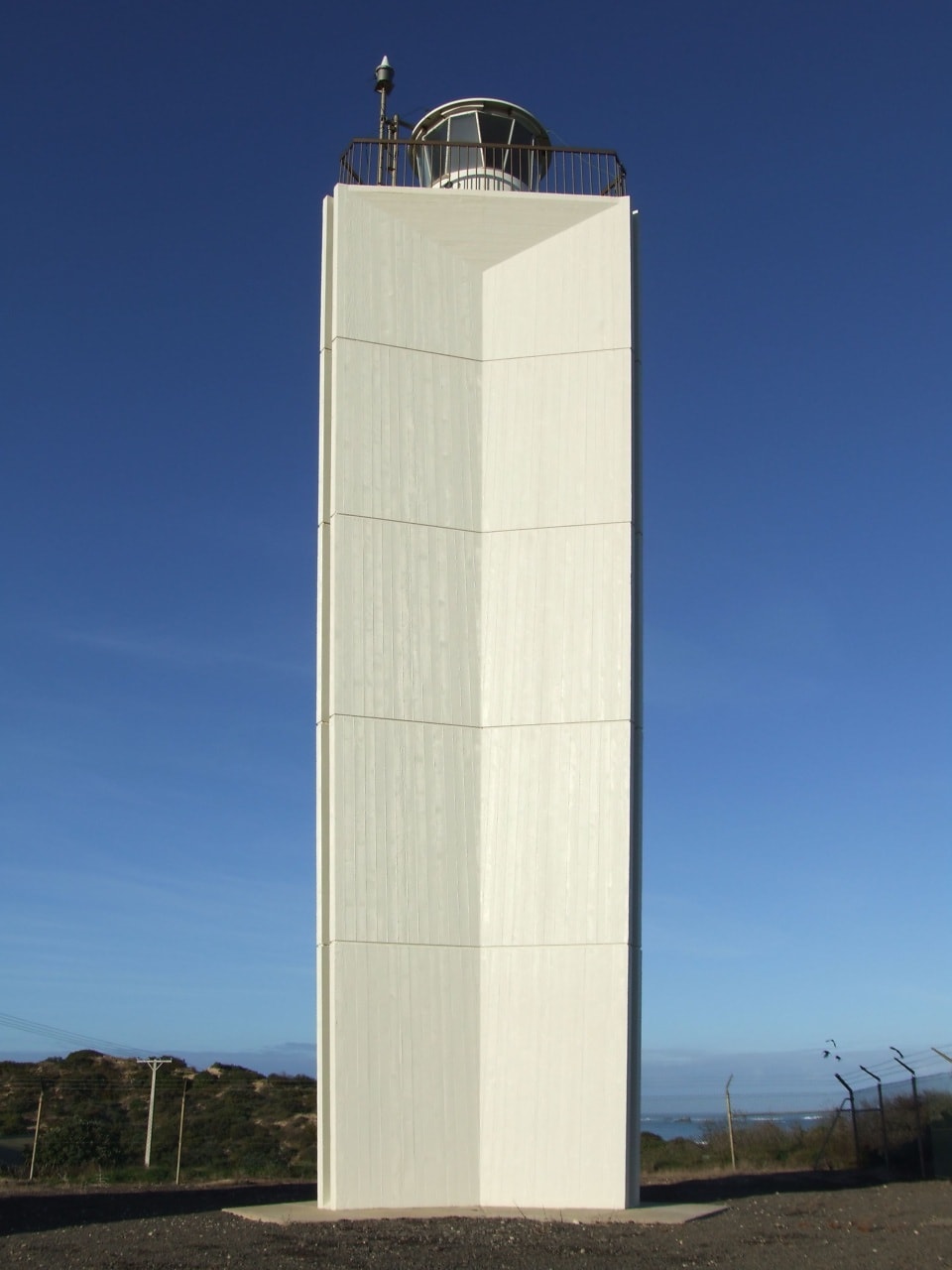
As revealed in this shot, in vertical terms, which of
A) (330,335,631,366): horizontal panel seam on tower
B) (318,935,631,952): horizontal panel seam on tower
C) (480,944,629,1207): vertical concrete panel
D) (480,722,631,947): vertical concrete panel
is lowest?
(480,944,629,1207): vertical concrete panel

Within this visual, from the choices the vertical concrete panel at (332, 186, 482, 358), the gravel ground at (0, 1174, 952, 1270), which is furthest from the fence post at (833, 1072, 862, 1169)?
the vertical concrete panel at (332, 186, 482, 358)

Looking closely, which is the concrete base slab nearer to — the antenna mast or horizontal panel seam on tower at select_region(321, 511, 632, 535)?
horizontal panel seam on tower at select_region(321, 511, 632, 535)

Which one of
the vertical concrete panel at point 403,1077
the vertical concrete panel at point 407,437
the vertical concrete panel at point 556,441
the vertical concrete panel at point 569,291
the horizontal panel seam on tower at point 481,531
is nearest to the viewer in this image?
the vertical concrete panel at point 403,1077

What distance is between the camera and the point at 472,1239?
446 inches

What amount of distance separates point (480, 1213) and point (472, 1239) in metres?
1.99

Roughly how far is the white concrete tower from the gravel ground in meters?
1.41

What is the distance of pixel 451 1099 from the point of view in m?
13.9

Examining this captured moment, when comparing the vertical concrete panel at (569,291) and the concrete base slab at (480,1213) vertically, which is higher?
the vertical concrete panel at (569,291)

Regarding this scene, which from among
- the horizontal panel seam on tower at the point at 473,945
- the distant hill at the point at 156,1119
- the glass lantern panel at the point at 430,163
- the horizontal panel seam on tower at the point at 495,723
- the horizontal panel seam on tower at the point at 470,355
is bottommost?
the distant hill at the point at 156,1119

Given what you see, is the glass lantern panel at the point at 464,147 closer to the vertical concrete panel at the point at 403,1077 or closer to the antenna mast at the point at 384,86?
the antenna mast at the point at 384,86

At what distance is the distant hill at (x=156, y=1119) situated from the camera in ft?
76.1

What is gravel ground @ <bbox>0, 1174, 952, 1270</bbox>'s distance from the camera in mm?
10055

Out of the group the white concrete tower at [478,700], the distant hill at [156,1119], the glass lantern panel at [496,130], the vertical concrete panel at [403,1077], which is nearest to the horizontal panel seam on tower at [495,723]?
the white concrete tower at [478,700]

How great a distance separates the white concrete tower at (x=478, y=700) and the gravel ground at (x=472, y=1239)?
1407 mm
